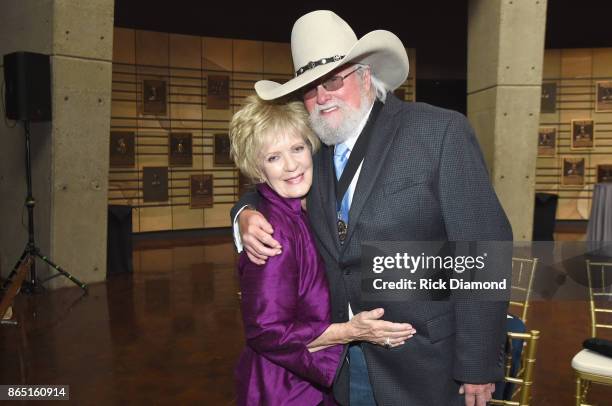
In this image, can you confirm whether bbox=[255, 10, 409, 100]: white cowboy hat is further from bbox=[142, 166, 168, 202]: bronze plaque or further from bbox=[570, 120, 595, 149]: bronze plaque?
bbox=[570, 120, 595, 149]: bronze plaque

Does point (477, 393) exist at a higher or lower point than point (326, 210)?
lower

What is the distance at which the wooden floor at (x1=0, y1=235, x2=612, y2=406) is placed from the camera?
3.57 meters

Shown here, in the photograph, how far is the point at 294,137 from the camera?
5.59 ft

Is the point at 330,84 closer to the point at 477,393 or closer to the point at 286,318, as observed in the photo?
the point at 286,318

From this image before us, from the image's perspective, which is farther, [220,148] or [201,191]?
[220,148]

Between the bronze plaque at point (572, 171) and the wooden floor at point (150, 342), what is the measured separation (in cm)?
609

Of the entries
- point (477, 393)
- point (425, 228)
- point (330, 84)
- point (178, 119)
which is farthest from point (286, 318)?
point (178, 119)

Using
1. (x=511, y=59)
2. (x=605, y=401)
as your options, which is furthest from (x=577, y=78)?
(x=605, y=401)

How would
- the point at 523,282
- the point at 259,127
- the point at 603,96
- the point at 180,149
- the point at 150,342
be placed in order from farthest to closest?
1. the point at 603,96
2. the point at 180,149
3. the point at 150,342
4. the point at 523,282
5. the point at 259,127

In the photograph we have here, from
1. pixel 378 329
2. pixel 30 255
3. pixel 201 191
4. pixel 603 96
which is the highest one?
pixel 603 96

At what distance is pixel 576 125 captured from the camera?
11430mm

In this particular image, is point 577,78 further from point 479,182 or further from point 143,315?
point 479,182

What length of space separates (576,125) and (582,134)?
0.21m

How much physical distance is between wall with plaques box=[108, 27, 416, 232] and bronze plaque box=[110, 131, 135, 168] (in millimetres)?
16
